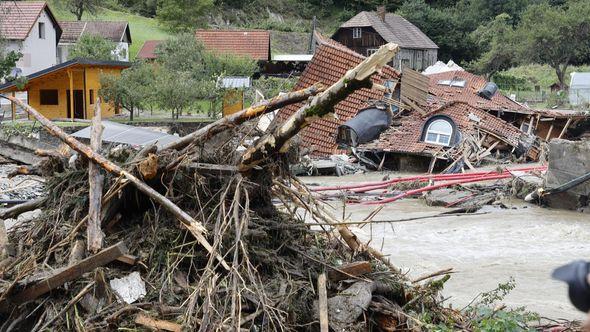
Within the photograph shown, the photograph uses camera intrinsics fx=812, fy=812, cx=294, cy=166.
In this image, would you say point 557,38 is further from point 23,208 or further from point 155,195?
point 155,195

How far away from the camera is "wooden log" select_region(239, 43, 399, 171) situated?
6.78 metres

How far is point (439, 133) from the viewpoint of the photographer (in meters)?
28.7

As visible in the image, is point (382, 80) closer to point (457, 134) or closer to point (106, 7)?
point (457, 134)

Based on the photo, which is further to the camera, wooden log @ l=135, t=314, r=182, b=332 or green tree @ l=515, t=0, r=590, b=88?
green tree @ l=515, t=0, r=590, b=88

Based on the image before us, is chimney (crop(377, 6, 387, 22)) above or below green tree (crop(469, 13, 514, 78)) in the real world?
above

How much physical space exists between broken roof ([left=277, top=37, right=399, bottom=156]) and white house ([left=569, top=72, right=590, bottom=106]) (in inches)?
813

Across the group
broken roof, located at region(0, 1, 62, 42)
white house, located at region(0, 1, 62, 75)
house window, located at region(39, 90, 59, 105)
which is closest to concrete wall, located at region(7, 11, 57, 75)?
white house, located at region(0, 1, 62, 75)

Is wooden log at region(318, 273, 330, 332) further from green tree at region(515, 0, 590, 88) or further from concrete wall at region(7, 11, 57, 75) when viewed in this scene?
green tree at region(515, 0, 590, 88)

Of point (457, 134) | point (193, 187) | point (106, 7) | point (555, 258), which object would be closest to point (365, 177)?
point (457, 134)

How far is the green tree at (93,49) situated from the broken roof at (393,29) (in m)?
22.0

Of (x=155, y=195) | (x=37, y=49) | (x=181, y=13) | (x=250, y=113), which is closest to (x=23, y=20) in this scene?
(x=37, y=49)

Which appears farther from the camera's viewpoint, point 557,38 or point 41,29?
point 557,38

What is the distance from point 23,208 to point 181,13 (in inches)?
2261

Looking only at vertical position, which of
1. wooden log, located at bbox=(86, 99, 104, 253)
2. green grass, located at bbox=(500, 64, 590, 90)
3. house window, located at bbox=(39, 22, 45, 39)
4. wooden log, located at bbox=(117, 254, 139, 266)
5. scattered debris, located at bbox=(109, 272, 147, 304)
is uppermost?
house window, located at bbox=(39, 22, 45, 39)
